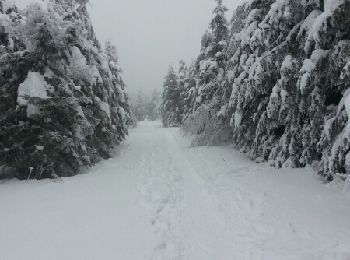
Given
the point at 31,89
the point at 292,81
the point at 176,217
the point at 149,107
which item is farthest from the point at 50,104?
the point at 149,107

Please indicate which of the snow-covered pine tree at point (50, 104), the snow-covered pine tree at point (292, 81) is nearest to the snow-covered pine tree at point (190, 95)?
the snow-covered pine tree at point (292, 81)

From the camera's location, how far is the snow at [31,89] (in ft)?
33.7

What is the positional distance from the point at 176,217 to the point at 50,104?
543cm

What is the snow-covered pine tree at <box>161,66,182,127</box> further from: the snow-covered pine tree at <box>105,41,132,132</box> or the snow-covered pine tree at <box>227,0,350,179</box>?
the snow-covered pine tree at <box>227,0,350,179</box>

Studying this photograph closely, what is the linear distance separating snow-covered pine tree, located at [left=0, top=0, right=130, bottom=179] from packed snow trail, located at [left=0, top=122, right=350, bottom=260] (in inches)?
31.2

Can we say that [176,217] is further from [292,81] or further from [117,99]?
[117,99]

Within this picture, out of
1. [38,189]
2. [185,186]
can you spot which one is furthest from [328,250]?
[38,189]

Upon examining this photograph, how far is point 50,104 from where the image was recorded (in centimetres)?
1053

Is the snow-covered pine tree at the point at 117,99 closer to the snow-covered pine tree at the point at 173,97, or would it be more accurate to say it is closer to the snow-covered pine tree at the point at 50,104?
the snow-covered pine tree at the point at 50,104

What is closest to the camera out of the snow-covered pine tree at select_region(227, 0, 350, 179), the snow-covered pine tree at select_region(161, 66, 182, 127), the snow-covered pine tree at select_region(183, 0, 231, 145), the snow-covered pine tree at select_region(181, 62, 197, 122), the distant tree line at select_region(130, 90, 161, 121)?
the snow-covered pine tree at select_region(227, 0, 350, 179)

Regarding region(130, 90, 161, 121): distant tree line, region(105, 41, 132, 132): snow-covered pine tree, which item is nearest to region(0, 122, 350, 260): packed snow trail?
region(105, 41, 132, 132): snow-covered pine tree

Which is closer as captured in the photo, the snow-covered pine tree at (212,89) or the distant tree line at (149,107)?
the snow-covered pine tree at (212,89)

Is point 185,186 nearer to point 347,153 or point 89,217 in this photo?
point 89,217

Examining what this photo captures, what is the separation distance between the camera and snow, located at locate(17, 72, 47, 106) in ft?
33.7
